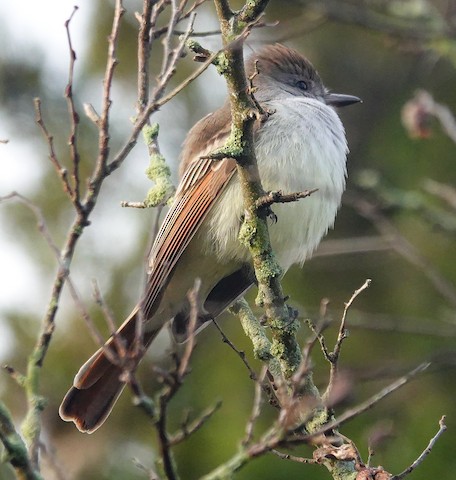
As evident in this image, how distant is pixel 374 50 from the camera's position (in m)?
8.98

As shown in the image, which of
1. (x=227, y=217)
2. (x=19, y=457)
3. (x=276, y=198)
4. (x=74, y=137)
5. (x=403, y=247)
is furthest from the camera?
(x=403, y=247)

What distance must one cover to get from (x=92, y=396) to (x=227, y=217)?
1.09m

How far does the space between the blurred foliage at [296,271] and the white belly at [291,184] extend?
75cm

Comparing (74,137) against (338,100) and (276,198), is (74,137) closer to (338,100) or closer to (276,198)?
(276,198)

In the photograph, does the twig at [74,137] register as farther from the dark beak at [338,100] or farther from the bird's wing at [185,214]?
the dark beak at [338,100]

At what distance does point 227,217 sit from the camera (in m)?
4.80

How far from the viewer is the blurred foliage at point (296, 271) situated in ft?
21.9

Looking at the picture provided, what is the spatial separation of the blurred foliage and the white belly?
753 mm

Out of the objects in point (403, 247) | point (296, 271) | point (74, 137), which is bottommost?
point (296, 271)

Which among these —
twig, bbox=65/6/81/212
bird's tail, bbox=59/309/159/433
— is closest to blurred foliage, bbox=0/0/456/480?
bird's tail, bbox=59/309/159/433

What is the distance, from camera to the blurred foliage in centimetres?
666

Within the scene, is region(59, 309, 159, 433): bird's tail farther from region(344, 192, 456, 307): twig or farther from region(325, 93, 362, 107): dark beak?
region(325, 93, 362, 107): dark beak

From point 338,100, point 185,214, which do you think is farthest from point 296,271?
point 185,214

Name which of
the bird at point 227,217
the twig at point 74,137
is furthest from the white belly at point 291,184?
the twig at point 74,137
